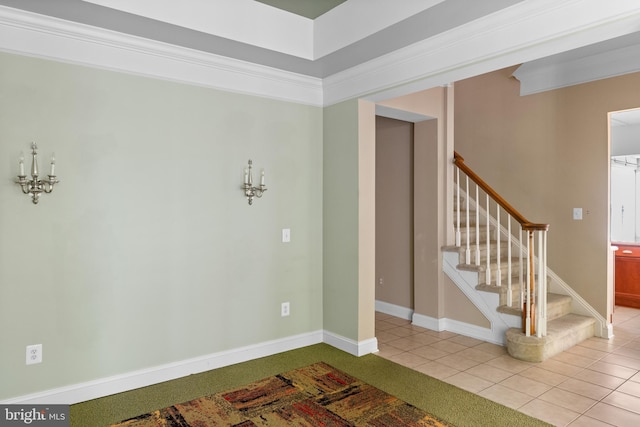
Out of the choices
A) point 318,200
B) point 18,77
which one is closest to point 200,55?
point 18,77

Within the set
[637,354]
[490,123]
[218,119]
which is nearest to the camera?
[218,119]

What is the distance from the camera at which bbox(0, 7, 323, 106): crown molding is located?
2650mm

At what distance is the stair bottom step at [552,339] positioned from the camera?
141 inches

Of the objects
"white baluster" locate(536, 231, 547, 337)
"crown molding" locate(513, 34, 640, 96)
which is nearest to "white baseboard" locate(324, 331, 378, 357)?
"white baluster" locate(536, 231, 547, 337)

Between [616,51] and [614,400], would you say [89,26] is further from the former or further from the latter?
[616,51]

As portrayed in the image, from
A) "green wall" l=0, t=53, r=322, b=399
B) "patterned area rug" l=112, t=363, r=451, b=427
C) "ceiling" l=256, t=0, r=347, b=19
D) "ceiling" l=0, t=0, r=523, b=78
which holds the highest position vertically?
"ceiling" l=256, t=0, r=347, b=19

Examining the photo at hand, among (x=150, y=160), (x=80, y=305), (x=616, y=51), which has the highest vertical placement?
(x=616, y=51)

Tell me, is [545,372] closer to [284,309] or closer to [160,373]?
[284,309]

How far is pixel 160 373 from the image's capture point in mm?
3182

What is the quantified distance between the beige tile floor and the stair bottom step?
0.21 feet

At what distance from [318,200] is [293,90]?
107cm

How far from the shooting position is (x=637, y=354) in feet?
12.4
